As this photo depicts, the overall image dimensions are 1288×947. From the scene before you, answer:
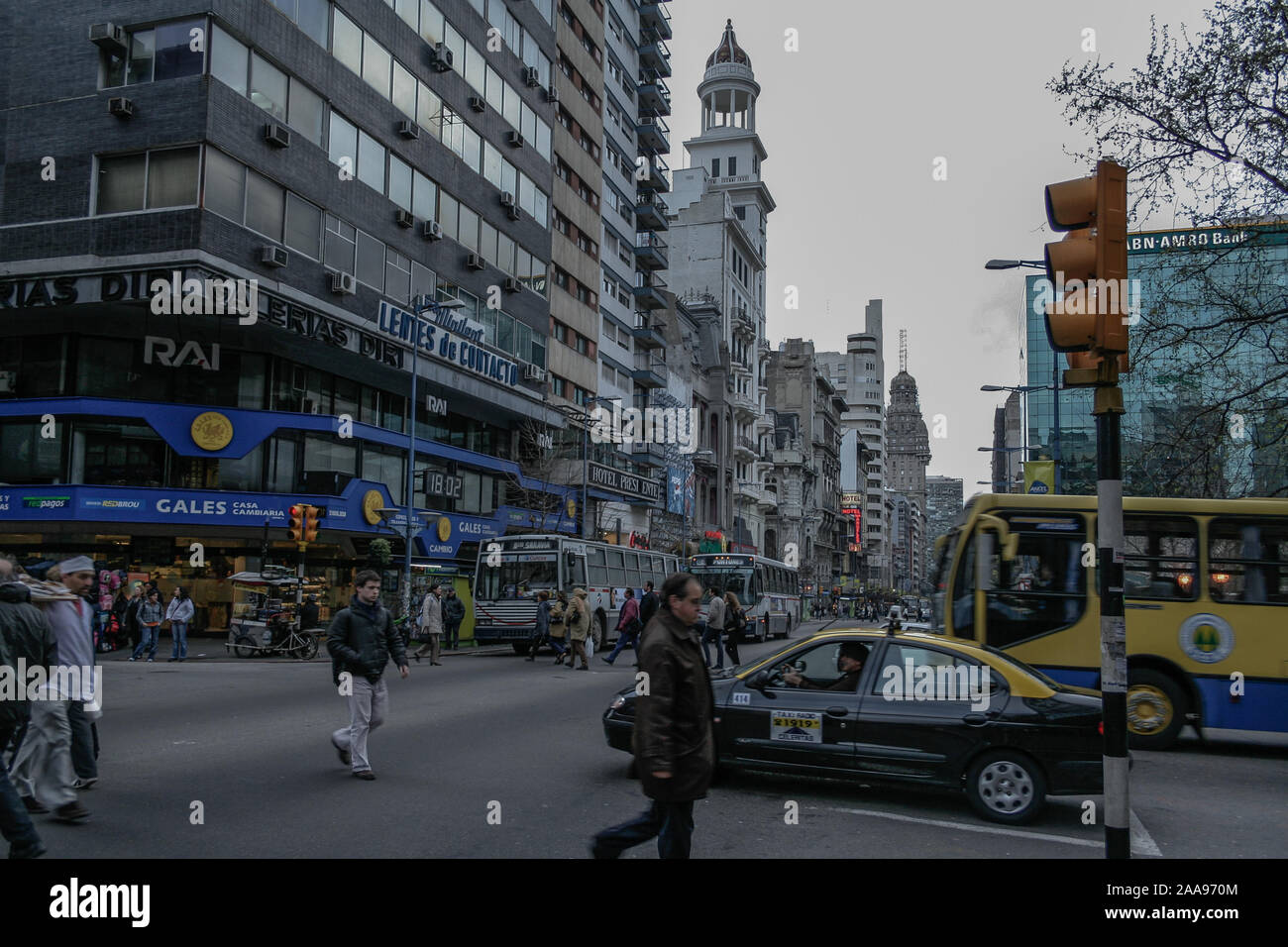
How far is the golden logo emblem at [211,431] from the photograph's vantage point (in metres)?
29.5

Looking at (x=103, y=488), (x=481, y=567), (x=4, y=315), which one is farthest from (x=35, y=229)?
(x=481, y=567)

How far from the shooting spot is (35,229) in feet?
92.7

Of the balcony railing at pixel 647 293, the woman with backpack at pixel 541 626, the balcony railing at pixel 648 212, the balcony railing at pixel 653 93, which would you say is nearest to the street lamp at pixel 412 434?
the woman with backpack at pixel 541 626

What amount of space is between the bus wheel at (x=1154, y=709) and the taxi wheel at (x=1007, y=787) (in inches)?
196

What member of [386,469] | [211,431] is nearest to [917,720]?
[211,431]

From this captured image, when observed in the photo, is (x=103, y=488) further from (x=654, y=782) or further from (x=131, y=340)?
(x=654, y=782)

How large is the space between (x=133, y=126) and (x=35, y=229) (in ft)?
13.2

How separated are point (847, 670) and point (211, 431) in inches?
1008

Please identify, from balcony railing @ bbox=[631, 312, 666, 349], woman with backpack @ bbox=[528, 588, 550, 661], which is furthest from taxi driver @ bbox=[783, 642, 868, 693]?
balcony railing @ bbox=[631, 312, 666, 349]

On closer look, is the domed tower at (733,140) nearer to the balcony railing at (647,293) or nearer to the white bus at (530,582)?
the balcony railing at (647,293)

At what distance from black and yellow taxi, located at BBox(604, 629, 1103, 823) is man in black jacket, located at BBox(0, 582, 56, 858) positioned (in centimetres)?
513

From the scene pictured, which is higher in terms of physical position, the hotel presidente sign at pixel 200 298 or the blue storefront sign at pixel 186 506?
the hotel presidente sign at pixel 200 298

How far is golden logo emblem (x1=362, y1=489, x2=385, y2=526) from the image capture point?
33281 mm

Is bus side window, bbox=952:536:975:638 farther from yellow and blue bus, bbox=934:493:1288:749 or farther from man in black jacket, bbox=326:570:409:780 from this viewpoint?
Answer: man in black jacket, bbox=326:570:409:780
